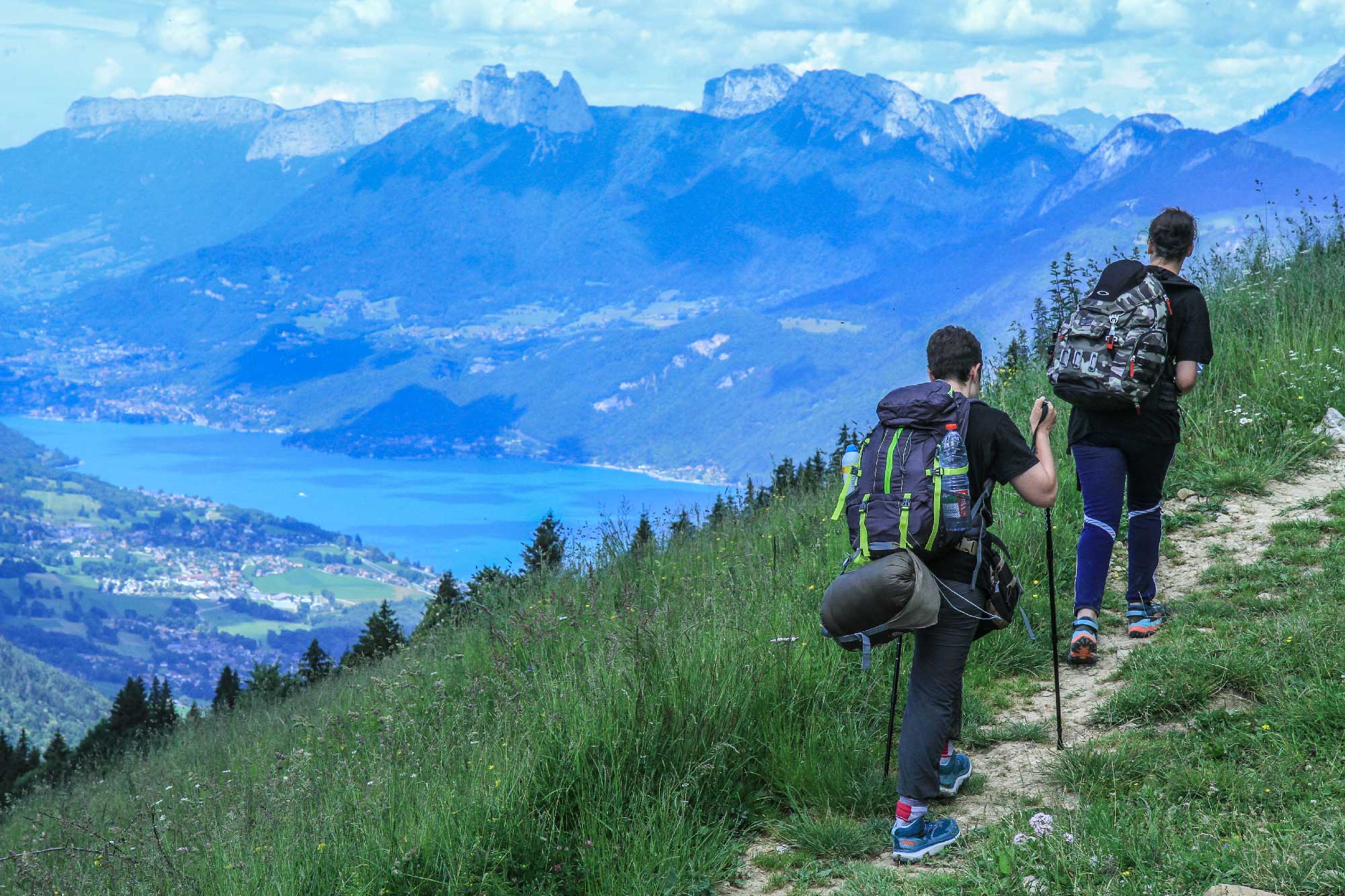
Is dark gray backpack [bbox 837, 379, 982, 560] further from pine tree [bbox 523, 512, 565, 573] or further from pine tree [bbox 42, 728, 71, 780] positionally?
pine tree [bbox 42, 728, 71, 780]

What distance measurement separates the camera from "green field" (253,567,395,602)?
164 metres

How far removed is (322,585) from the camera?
16988cm

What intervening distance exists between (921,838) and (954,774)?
20.3 inches

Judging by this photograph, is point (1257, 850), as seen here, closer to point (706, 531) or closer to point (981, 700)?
point (981, 700)

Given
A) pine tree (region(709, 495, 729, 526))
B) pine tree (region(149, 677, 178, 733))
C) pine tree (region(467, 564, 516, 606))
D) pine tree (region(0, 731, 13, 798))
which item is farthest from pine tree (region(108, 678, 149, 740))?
pine tree (region(709, 495, 729, 526))

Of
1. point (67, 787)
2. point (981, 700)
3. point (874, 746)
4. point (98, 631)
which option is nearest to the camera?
point (874, 746)

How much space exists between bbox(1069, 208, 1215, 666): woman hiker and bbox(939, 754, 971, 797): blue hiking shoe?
1.61m

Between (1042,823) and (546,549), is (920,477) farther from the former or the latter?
(546,549)

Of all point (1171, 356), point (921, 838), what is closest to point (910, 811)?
point (921, 838)

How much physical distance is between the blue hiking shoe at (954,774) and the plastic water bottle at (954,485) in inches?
45.6

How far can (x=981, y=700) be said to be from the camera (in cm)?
512

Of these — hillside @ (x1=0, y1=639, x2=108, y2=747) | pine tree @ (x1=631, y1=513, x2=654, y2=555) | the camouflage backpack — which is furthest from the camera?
hillside @ (x1=0, y1=639, x2=108, y2=747)

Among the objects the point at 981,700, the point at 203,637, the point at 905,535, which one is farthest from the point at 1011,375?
the point at 203,637

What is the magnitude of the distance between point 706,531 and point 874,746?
5.21m
